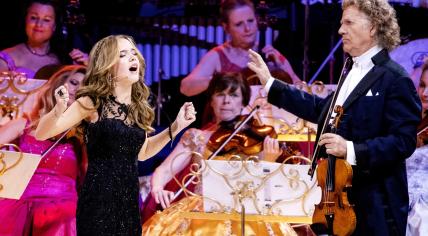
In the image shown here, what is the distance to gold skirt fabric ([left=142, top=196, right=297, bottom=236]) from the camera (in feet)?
13.6

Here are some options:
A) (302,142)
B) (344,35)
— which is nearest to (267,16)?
(302,142)

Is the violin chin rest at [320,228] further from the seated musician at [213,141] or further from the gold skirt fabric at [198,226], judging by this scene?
the seated musician at [213,141]

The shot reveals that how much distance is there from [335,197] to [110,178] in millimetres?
888

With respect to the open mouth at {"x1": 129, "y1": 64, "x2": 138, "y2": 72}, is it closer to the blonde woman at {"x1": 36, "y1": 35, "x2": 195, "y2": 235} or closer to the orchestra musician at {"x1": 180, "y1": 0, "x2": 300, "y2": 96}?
the blonde woman at {"x1": 36, "y1": 35, "x2": 195, "y2": 235}

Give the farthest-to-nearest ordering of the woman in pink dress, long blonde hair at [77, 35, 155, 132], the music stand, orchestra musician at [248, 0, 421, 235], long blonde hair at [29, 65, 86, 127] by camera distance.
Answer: long blonde hair at [29, 65, 86, 127] < the woman in pink dress < the music stand < long blonde hair at [77, 35, 155, 132] < orchestra musician at [248, 0, 421, 235]

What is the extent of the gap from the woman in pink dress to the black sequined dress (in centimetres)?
137

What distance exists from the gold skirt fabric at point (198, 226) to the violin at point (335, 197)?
1.21 m

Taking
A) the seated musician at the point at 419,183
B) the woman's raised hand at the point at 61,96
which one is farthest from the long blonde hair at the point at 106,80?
the seated musician at the point at 419,183

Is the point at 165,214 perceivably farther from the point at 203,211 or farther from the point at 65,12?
the point at 65,12

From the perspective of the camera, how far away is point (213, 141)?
4812mm

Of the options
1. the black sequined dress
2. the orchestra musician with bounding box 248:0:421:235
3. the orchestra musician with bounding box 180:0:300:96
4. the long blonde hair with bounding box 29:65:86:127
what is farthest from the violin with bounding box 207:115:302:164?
the black sequined dress

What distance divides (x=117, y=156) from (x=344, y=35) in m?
1.09

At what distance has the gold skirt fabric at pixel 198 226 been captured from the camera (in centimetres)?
416

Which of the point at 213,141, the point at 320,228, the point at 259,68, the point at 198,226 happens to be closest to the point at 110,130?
the point at 259,68
